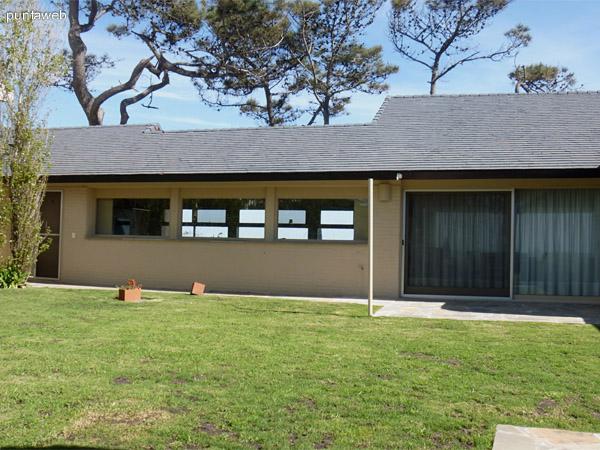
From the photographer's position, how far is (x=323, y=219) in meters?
13.2

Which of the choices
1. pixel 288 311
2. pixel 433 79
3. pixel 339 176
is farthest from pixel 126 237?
pixel 433 79

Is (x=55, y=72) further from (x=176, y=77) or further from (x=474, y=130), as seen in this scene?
(x=176, y=77)

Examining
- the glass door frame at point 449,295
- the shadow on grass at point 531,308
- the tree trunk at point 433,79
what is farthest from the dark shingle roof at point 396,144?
the tree trunk at point 433,79

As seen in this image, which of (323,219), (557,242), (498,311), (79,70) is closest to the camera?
(498,311)

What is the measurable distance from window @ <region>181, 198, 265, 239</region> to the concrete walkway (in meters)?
2.27

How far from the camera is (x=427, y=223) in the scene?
12688mm

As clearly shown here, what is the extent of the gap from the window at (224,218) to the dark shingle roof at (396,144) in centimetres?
85

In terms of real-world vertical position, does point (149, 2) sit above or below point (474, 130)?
above

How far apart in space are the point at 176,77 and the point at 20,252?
14.7 metres

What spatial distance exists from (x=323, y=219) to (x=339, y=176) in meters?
1.18

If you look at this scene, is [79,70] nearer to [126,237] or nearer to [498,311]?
[126,237]

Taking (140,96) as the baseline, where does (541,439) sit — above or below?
below

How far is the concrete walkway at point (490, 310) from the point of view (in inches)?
380

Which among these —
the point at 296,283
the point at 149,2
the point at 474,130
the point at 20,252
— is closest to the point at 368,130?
the point at 474,130
